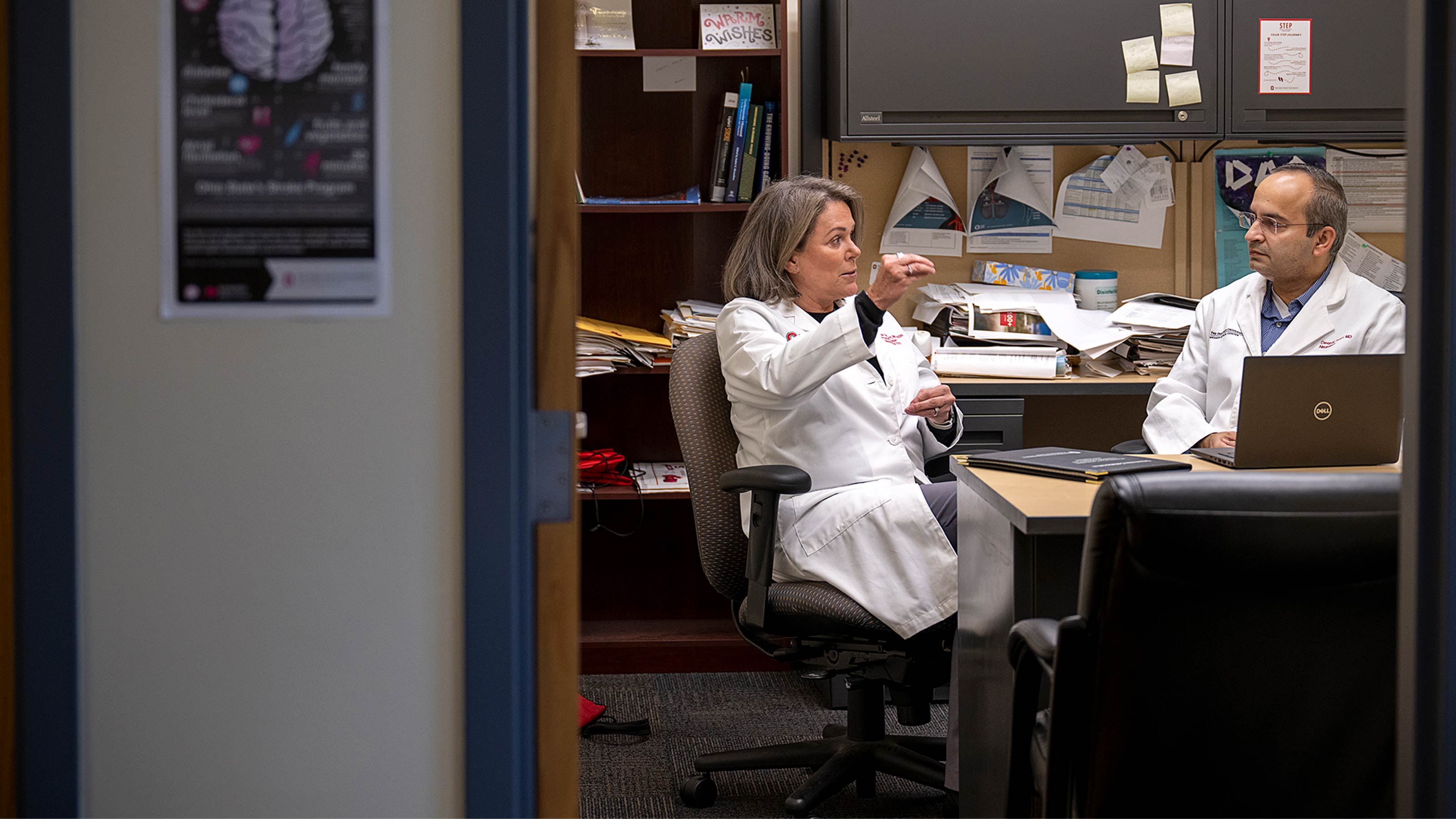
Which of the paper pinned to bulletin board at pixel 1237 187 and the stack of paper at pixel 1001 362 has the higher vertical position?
the paper pinned to bulletin board at pixel 1237 187

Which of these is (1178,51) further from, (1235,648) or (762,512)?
(1235,648)

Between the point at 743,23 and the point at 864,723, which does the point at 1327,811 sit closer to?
the point at 864,723

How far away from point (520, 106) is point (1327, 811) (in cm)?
111

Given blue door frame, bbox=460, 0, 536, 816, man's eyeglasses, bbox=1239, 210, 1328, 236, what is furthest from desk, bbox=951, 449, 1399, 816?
man's eyeglasses, bbox=1239, 210, 1328, 236

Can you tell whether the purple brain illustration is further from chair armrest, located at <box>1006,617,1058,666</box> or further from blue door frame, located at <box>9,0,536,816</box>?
chair armrest, located at <box>1006,617,1058,666</box>

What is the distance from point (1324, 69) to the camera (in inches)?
115

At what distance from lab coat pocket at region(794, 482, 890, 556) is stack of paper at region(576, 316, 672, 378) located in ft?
2.84

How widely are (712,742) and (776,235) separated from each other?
3.75ft

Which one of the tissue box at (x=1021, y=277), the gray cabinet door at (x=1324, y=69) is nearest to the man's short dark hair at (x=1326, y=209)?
the gray cabinet door at (x=1324, y=69)

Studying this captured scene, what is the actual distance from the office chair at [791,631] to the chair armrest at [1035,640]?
1.94 ft

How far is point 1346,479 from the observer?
1.11m

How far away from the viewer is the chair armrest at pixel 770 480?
1979 millimetres

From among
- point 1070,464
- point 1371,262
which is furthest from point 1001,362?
point 1371,262

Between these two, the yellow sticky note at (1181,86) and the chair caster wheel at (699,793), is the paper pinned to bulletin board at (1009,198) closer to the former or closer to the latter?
the yellow sticky note at (1181,86)
